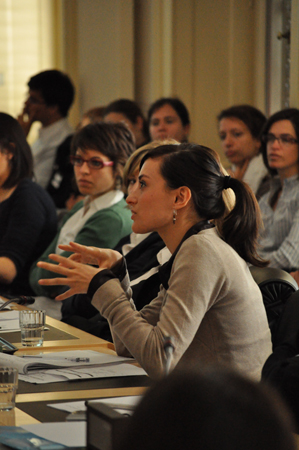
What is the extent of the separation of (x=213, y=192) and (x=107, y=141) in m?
1.47

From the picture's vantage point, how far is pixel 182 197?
1.64 meters

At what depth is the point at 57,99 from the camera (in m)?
5.43

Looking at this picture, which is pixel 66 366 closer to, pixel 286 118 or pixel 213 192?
pixel 213 192

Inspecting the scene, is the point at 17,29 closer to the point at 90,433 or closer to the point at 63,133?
the point at 63,133

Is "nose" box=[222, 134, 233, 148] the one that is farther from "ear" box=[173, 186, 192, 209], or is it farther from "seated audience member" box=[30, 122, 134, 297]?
"ear" box=[173, 186, 192, 209]

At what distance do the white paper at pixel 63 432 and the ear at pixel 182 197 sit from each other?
65 centimetres

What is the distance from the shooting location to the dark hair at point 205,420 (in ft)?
1.53

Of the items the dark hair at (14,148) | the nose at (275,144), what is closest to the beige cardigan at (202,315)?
the dark hair at (14,148)

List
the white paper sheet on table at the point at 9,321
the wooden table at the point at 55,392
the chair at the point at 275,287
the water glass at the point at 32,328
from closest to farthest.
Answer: the wooden table at the point at 55,392 < the water glass at the point at 32,328 < the chair at the point at 275,287 < the white paper sheet on table at the point at 9,321

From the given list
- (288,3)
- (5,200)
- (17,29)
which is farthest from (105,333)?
(17,29)

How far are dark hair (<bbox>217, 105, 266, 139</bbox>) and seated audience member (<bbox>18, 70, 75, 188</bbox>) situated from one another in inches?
63.3

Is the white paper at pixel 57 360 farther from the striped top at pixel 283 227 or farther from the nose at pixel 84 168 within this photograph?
the striped top at pixel 283 227

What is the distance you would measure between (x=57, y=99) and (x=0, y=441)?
4.64 m

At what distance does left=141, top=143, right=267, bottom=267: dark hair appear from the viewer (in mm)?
1632
